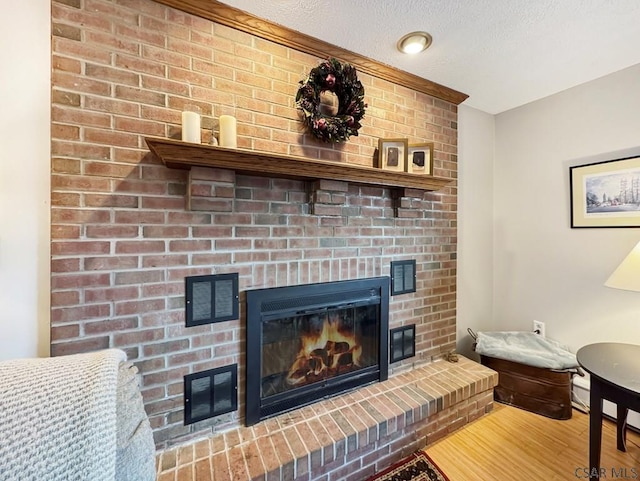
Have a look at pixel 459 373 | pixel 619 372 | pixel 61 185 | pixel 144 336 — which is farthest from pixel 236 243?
pixel 619 372

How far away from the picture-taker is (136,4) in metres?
1.22

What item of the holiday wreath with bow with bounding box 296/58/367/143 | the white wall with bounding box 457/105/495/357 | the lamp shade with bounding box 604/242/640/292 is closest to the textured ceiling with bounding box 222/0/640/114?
the holiday wreath with bow with bounding box 296/58/367/143

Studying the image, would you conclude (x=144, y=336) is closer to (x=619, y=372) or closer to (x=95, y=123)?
(x=95, y=123)

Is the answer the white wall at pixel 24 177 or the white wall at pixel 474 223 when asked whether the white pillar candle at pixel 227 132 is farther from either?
the white wall at pixel 474 223

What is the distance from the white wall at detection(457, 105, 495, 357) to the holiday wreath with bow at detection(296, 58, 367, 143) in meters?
1.21

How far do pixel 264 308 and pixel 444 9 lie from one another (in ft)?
5.80

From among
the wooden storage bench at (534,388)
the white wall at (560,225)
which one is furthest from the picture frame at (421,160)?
the wooden storage bench at (534,388)

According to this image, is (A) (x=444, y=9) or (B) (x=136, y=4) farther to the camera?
(A) (x=444, y=9)

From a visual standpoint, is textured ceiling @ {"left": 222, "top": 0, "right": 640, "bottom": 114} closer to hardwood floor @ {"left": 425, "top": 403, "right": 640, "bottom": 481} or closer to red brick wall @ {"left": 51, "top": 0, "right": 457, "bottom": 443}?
red brick wall @ {"left": 51, "top": 0, "right": 457, "bottom": 443}

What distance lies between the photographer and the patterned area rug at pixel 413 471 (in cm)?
147

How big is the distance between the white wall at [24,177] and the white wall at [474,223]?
8.54ft

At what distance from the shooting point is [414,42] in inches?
62.1

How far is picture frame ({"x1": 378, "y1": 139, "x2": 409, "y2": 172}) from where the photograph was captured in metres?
1.83

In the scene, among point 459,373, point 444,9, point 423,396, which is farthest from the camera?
point 459,373
